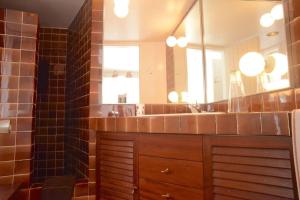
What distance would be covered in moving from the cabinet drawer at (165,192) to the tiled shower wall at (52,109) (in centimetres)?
174

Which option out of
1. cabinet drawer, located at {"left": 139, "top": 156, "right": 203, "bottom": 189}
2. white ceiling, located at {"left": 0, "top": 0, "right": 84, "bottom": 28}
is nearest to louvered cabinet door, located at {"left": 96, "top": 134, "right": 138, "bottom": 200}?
cabinet drawer, located at {"left": 139, "top": 156, "right": 203, "bottom": 189}

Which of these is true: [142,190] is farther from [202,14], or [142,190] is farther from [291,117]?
[202,14]

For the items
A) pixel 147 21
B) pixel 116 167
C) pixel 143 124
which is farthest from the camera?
pixel 147 21

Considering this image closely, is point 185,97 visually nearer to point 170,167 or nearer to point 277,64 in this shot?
point 277,64

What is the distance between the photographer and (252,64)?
1.50m

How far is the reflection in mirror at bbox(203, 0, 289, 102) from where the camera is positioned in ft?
4.42

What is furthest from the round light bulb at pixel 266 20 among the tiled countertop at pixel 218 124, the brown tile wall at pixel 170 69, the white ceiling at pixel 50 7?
the white ceiling at pixel 50 7

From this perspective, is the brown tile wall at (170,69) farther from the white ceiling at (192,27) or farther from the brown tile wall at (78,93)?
the brown tile wall at (78,93)

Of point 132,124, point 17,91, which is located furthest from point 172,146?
point 17,91

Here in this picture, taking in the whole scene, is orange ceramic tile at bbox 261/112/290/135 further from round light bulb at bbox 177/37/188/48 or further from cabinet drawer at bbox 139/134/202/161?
round light bulb at bbox 177/37/188/48

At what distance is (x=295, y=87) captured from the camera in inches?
47.8

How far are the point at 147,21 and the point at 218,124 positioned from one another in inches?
61.6

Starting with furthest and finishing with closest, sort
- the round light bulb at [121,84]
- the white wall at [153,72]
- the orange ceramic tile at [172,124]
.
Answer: the white wall at [153,72]
the round light bulb at [121,84]
the orange ceramic tile at [172,124]

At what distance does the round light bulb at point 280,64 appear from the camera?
1.29 meters
